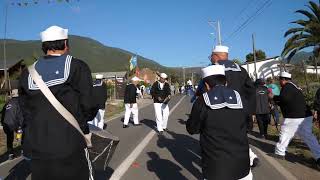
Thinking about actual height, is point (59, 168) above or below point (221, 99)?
below

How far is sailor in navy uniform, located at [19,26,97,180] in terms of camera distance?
3613 mm

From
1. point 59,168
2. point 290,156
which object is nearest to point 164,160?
point 290,156

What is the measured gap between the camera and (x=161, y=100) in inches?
565

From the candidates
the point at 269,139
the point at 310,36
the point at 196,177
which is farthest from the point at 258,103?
the point at 310,36

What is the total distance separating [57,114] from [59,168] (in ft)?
1.43

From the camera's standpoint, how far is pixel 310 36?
29.1m

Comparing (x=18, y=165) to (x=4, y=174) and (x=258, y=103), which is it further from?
(x=258, y=103)

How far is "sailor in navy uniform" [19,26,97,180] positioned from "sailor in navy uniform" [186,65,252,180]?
3.75ft

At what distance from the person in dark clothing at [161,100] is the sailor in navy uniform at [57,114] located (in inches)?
402

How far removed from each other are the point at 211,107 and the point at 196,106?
0.66 ft

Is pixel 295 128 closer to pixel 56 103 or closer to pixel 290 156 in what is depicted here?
pixel 290 156

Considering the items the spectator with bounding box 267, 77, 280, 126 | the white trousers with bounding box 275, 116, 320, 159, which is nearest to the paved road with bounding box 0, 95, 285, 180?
the white trousers with bounding box 275, 116, 320, 159

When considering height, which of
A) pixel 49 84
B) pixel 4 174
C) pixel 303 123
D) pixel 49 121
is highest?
pixel 49 84

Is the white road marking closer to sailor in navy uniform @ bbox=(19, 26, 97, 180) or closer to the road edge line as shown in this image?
the road edge line
